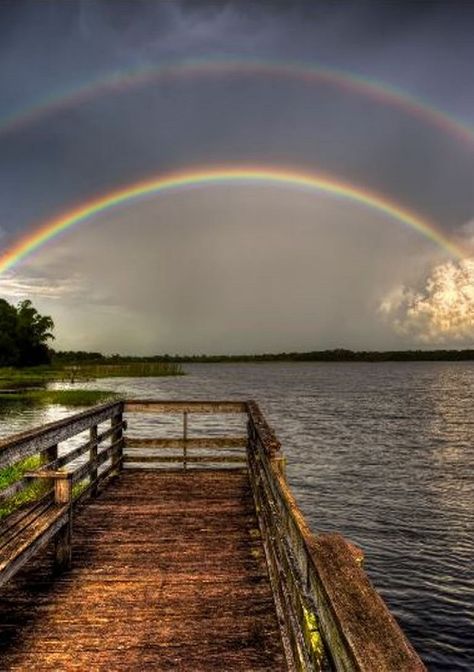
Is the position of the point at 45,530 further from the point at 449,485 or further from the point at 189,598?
the point at 449,485

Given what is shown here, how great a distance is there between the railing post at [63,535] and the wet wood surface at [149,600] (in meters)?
0.15

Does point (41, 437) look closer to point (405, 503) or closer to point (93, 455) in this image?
point (93, 455)

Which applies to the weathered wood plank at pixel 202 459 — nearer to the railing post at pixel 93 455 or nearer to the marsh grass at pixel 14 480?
the railing post at pixel 93 455

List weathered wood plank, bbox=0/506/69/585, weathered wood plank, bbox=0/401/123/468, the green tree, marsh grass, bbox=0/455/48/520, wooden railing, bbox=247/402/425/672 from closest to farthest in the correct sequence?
wooden railing, bbox=247/402/425/672 < weathered wood plank, bbox=0/506/69/585 < weathered wood plank, bbox=0/401/123/468 < marsh grass, bbox=0/455/48/520 < the green tree

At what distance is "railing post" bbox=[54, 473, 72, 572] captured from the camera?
20.8 ft

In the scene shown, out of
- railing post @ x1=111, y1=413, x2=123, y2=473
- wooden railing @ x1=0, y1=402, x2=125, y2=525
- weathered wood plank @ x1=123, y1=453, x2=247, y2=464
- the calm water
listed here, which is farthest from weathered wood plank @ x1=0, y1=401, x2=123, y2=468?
the calm water

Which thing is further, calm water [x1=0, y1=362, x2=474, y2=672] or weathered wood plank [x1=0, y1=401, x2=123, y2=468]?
calm water [x1=0, y1=362, x2=474, y2=672]

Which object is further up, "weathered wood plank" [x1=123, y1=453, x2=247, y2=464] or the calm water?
"weathered wood plank" [x1=123, y1=453, x2=247, y2=464]

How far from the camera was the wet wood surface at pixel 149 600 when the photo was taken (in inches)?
178

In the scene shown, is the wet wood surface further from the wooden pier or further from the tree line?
the tree line

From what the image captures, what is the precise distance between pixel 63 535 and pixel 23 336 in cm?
11642

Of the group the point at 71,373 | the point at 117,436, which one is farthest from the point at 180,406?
the point at 71,373

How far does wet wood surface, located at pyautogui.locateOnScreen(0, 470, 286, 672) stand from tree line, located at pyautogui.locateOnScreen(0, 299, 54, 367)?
11026 cm

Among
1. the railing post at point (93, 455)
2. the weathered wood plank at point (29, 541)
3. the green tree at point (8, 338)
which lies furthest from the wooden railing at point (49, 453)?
the green tree at point (8, 338)
